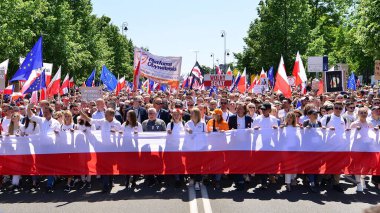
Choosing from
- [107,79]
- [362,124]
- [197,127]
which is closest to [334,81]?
[362,124]

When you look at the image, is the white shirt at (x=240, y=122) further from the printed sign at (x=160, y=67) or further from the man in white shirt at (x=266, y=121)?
the printed sign at (x=160, y=67)

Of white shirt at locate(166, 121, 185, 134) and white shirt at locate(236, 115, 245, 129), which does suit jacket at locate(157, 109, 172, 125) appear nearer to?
white shirt at locate(166, 121, 185, 134)

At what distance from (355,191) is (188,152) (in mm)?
3313

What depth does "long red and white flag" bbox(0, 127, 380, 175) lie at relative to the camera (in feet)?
35.3

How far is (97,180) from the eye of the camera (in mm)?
11844

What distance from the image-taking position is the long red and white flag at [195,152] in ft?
35.3

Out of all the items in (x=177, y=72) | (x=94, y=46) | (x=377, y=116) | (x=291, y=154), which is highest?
(x=94, y=46)

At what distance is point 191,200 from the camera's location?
9.62 metres

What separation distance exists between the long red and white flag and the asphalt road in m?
0.42

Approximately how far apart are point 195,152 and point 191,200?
153 cm

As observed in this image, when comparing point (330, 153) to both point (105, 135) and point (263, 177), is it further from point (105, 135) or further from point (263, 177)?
point (105, 135)

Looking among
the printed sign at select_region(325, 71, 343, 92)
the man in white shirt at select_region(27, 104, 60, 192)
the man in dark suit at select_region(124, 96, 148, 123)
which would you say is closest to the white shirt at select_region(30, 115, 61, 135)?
the man in white shirt at select_region(27, 104, 60, 192)

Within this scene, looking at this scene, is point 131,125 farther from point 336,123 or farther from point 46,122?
point 336,123

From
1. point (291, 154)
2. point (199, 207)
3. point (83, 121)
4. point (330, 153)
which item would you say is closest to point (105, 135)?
point (83, 121)
